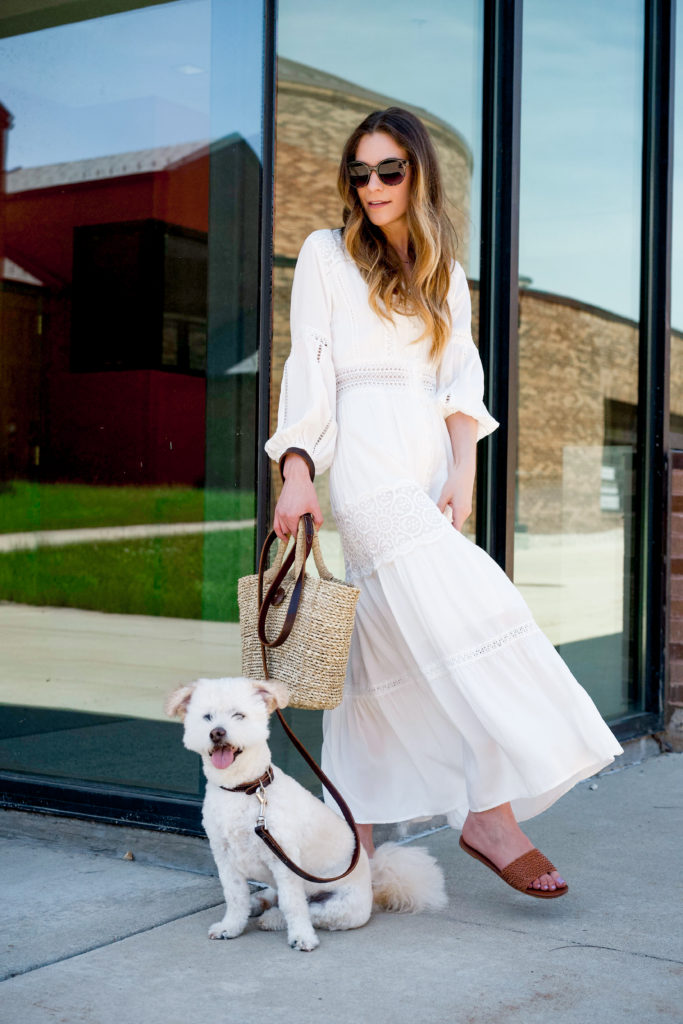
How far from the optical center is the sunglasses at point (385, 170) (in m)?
3.01

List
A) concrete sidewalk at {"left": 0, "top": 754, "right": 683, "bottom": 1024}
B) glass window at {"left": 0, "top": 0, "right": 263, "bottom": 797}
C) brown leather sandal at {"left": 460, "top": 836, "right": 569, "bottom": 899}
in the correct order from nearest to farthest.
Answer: concrete sidewalk at {"left": 0, "top": 754, "right": 683, "bottom": 1024} < brown leather sandal at {"left": 460, "top": 836, "right": 569, "bottom": 899} < glass window at {"left": 0, "top": 0, "right": 263, "bottom": 797}

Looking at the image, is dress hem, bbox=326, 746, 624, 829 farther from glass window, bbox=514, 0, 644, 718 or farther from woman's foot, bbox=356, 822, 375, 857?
glass window, bbox=514, 0, 644, 718

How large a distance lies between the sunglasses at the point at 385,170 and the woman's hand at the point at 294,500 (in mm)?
735

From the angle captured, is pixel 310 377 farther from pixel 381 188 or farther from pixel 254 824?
pixel 254 824

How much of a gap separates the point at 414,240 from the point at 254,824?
152cm

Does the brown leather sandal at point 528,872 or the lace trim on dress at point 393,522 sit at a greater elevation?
the lace trim on dress at point 393,522

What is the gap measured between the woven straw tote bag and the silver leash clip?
0.21 meters

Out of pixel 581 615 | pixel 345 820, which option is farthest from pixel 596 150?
pixel 345 820

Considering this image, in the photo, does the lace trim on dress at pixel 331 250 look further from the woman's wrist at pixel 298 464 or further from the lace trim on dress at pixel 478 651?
the lace trim on dress at pixel 478 651

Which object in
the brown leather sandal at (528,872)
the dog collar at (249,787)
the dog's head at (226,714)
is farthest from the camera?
the brown leather sandal at (528,872)

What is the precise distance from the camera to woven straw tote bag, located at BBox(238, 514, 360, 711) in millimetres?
2740

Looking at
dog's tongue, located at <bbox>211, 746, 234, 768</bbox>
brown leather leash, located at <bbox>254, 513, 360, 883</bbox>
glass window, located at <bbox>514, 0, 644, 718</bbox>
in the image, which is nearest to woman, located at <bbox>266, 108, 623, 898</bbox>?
brown leather leash, located at <bbox>254, 513, 360, 883</bbox>

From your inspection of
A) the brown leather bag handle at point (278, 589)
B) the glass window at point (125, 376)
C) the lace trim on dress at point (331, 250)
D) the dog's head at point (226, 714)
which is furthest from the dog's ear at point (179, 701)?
the lace trim on dress at point (331, 250)

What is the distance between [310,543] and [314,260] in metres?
0.76
